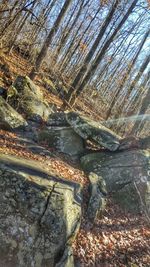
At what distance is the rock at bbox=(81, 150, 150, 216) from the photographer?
1012cm

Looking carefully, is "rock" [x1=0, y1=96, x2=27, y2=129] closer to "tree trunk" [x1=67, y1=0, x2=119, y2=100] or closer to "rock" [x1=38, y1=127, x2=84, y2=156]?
"rock" [x1=38, y1=127, x2=84, y2=156]

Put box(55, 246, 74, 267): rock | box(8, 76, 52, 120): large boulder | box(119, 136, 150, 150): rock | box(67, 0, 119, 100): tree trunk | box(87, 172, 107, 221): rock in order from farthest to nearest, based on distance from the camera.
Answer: box(67, 0, 119, 100): tree trunk, box(8, 76, 52, 120): large boulder, box(119, 136, 150, 150): rock, box(87, 172, 107, 221): rock, box(55, 246, 74, 267): rock

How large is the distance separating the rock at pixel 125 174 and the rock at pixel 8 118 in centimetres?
263

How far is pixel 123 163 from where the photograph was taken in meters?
11.0

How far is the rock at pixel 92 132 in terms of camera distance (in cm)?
1160

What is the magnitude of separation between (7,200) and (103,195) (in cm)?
352

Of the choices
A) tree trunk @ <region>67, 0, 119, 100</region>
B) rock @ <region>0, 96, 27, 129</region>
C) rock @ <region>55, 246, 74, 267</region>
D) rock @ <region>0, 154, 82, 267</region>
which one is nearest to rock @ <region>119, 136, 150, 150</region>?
rock @ <region>0, 96, 27, 129</region>

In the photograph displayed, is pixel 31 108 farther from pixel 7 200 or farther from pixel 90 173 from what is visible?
pixel 7 200

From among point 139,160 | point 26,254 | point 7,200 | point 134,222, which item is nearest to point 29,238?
point 26,254

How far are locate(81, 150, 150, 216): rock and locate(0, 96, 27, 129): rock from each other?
263cm

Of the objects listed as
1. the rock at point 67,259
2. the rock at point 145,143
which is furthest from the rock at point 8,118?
the rock at point 67,259

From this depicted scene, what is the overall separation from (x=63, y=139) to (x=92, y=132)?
1.18 metres

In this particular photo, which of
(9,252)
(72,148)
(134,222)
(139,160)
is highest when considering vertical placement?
(139,160)

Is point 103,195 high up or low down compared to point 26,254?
up
